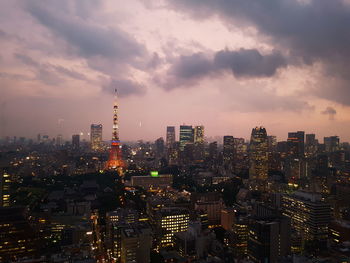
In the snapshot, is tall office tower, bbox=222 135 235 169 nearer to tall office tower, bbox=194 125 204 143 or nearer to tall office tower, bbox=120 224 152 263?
tall office tower, bbox=194 125 204 143

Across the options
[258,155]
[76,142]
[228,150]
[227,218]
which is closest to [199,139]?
[228,150]

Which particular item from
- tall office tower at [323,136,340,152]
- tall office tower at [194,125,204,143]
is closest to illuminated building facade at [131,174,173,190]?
tall office tower at [194,125,204,143]

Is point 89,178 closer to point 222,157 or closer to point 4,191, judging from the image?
point 4,191

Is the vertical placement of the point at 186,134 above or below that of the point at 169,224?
above

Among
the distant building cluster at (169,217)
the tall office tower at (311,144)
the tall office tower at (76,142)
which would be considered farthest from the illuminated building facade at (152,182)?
the tall office tower at (311,144)

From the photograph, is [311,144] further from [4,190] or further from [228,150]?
[4,190]

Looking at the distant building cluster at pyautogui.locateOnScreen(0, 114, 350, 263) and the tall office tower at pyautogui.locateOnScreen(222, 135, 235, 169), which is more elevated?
the tall office tower at pyautogui.locateOnScreen(222, 135, 235, 169)
